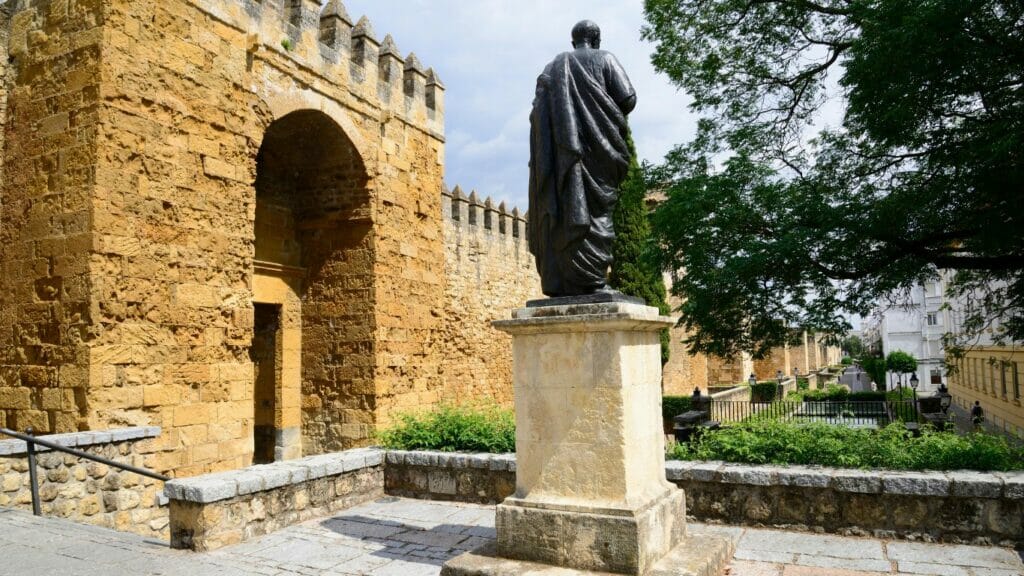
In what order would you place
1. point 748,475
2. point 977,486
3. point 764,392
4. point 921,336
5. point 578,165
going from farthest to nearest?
point 921,336 → point 764,392 → point 748,475 → point 977,486 → point 578,165

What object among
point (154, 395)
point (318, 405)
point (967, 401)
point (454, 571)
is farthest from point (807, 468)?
point (967, 401)

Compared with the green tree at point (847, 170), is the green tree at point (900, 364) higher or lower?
lower

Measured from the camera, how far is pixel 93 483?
21.6ft

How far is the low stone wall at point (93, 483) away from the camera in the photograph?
6.07 metres

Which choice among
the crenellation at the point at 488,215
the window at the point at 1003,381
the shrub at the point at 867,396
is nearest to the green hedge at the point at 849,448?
the crenellation at the point at 488,215

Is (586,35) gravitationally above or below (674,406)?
above

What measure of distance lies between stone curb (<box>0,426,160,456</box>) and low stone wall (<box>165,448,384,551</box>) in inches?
74.1

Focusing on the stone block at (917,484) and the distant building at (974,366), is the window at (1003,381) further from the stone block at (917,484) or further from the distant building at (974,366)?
the stone block at (917,484)

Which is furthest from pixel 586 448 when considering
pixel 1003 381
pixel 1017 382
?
pixel 1003 381

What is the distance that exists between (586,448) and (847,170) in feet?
27.5

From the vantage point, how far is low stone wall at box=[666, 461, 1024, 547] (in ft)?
15.7

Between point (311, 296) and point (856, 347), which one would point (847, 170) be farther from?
point (856, 347)

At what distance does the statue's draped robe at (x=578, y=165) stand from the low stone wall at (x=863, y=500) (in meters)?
2.35

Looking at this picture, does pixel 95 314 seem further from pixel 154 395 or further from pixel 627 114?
pixel 627 114
